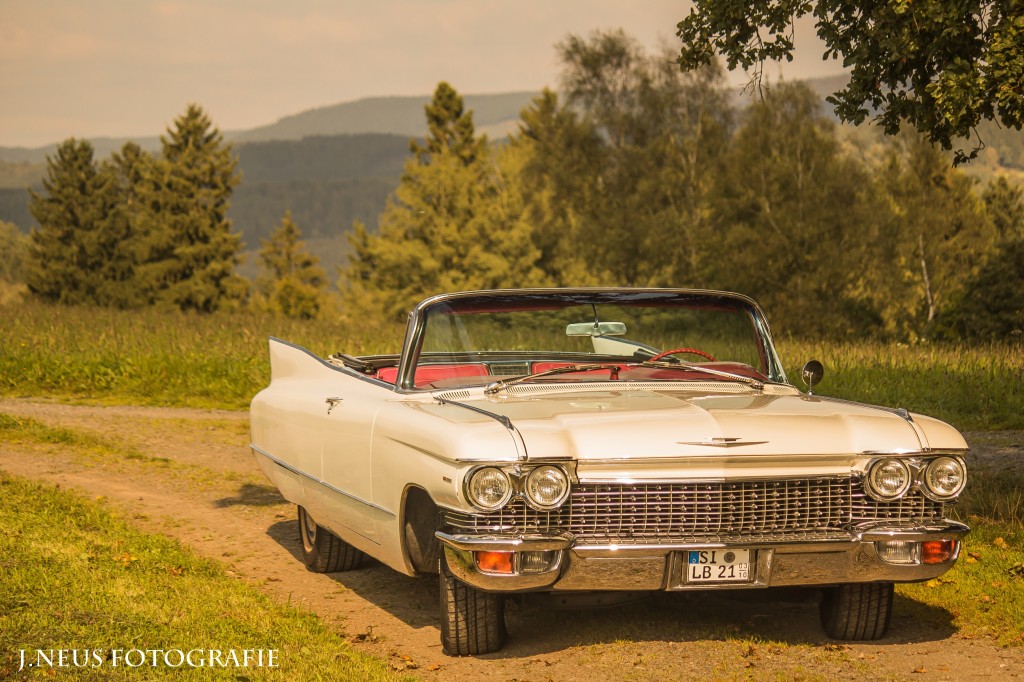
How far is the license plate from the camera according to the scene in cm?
500

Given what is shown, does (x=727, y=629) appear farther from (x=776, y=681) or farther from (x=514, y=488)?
(x=514, y=488)

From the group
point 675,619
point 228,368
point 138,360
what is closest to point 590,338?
point 675,619

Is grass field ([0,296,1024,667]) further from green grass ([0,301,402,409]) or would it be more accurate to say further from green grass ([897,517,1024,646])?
green grass ([0,301,402,409])

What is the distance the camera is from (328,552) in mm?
7188

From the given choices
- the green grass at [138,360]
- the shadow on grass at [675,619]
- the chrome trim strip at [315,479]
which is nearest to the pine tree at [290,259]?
the green grass at [138,360]

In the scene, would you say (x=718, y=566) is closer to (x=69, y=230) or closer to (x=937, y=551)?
(x=937, y=551)

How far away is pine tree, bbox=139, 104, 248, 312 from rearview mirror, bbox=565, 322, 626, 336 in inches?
2768

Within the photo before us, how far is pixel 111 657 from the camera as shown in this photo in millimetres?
4902

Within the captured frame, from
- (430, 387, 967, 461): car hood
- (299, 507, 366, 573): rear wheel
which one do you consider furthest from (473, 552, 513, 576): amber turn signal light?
(299, 507, 366, 573): rear wheel

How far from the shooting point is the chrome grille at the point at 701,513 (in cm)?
498

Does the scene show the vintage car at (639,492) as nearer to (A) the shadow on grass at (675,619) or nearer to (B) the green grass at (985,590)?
(A) the shadow on grass at (675,619)

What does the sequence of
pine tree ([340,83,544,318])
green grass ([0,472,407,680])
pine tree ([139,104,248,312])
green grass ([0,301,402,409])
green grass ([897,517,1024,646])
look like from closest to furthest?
green grass ([0,472,407,680]), green grass ([897,517,1024,646]), green grass ([0,301,402,409]), pine tree ([340,83,544,318]), pine tree ([139,104,248,312])

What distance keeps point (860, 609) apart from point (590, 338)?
209cm

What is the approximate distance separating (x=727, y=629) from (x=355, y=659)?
175 cm
